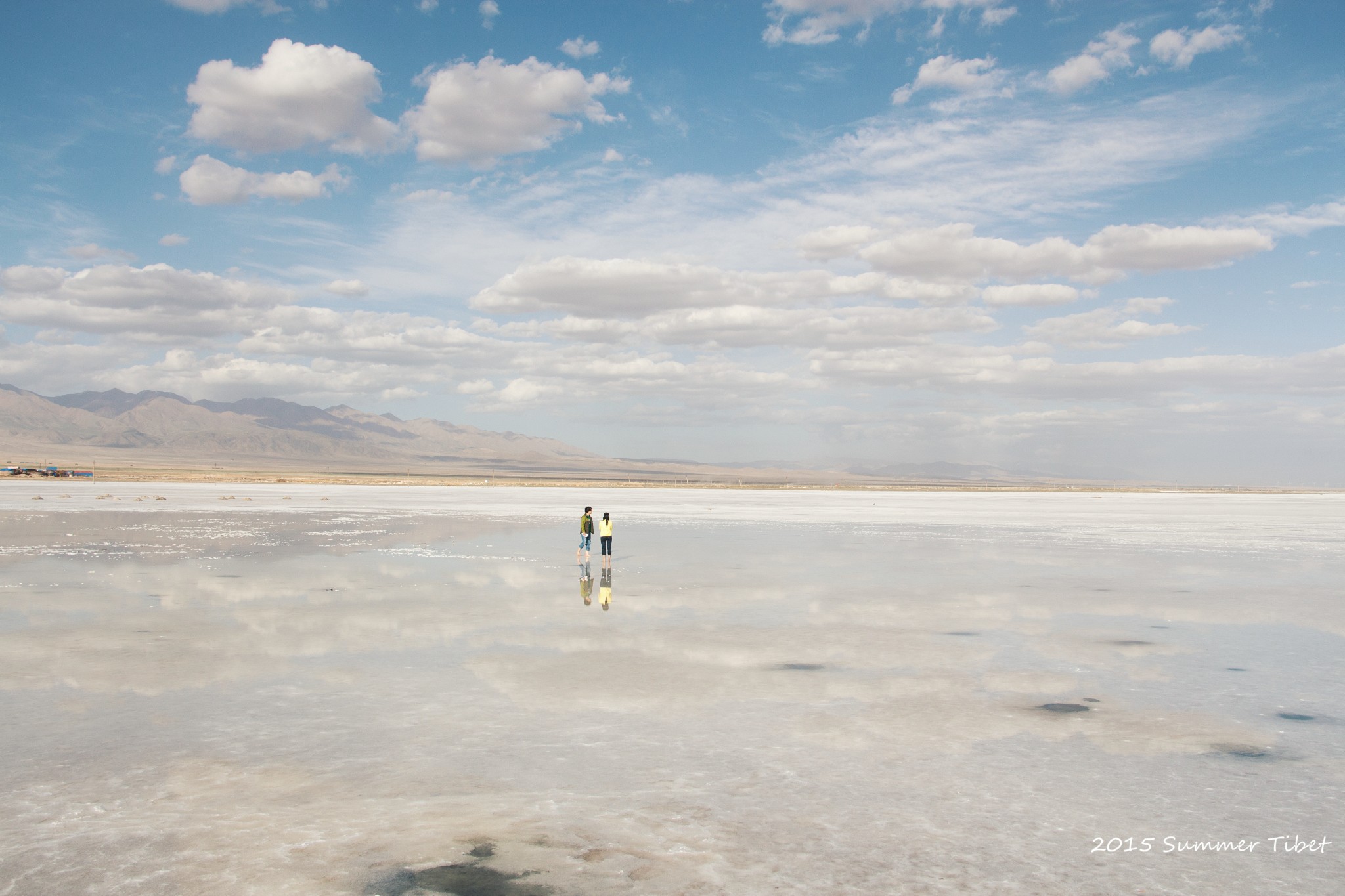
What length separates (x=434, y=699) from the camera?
9.53 meters

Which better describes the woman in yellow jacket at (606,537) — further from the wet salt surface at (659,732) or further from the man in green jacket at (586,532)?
the wet salt surface at (659,732)

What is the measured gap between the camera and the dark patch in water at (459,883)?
524 centimetres

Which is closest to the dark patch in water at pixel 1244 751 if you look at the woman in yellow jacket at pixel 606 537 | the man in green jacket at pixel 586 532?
the woman in yellow jacket at pixel 606 537

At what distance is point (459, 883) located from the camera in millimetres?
5340

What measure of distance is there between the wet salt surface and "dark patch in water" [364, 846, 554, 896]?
21 mm

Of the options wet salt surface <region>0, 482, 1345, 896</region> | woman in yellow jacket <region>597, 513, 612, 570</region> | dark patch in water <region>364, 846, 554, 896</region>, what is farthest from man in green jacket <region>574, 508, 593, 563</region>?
dark patch in water <region>364, 846, 554, 896</region>

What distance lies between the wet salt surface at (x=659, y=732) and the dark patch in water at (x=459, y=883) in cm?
2

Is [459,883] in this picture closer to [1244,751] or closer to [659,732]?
[659,732]

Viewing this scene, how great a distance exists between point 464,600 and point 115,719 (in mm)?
7660

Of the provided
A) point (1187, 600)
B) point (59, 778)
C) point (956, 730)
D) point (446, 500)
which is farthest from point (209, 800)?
point (446, 500)

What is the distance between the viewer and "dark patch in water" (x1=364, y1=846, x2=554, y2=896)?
5238 millimetres

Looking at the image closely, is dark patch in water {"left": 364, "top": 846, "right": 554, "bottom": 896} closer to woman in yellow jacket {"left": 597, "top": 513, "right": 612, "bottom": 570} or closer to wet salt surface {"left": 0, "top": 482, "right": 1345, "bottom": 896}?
wet salt surface {"left": 0, "top": 482, "right": 1345, "bottom": 896}

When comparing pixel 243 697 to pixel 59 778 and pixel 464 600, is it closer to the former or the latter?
pixel 59 778

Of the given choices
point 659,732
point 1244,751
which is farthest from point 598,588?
point 1244,751
